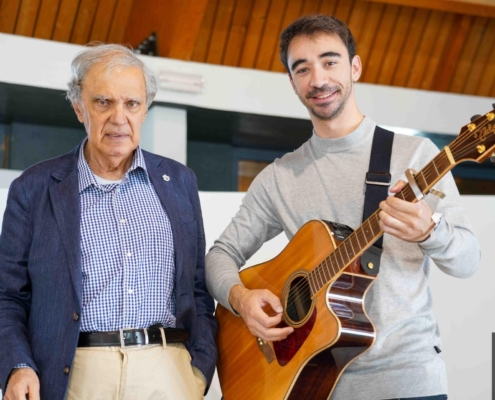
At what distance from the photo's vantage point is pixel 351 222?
248 centimetres

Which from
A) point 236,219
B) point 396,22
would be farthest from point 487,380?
point 396,22

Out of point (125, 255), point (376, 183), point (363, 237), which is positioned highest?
point (376, 183)

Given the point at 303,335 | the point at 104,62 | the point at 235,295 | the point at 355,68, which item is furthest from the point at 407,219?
the point at 104,62

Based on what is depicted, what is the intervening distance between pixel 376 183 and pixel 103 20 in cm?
465

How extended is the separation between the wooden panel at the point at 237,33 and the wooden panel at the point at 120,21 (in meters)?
0.91

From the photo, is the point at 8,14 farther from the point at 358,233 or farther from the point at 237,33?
the point at 358,233

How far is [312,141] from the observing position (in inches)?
109

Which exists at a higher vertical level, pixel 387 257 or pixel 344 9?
pixel 344 9

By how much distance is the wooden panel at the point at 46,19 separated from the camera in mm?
6344

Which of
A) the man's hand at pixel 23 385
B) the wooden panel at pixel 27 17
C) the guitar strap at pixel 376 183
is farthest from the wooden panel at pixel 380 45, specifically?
the man's hand at pixel 23 385

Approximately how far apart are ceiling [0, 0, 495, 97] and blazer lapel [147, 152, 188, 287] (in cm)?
334

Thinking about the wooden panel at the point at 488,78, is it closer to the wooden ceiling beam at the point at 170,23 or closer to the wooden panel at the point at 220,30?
the wooden panel at the point at 220,30

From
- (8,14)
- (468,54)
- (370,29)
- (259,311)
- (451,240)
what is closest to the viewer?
(451,240)

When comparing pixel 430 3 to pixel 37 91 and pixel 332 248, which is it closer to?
pixel 37 91
